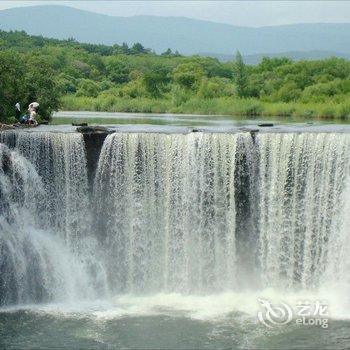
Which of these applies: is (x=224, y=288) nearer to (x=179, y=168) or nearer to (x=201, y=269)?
(x=201, y=269)

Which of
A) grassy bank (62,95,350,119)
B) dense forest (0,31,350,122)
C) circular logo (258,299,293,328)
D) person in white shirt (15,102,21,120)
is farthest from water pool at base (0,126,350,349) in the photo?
grassy bank (62,95,350,119)

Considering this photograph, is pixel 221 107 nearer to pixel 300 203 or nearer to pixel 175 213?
pixel 175 213

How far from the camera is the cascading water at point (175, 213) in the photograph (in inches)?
746

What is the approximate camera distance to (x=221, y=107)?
137 feet

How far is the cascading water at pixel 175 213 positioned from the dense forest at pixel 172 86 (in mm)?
7152

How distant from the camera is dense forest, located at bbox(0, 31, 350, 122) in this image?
29594 millimetres

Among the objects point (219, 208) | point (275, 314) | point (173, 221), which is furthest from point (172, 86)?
point (275, 314)

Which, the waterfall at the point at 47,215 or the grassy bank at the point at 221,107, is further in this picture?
the grassy bank at the point at 221,107

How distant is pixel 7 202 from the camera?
766 inches

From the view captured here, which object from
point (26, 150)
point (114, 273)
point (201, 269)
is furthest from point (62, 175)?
point (201, 269)

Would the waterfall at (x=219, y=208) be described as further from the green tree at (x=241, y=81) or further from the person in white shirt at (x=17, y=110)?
the green tree at (x=241, y=81)

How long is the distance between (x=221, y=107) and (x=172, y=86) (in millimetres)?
14510

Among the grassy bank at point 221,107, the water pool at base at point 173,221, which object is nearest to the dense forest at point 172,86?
the grassy bank at point 221,107

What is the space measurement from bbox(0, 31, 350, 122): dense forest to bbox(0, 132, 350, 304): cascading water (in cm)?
715
